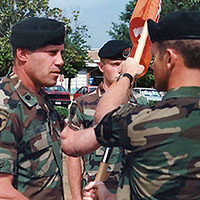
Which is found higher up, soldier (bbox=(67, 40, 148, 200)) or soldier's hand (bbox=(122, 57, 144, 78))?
soldier's hand (bbox=(122, 57, 144, 78))

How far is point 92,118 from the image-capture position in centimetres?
402

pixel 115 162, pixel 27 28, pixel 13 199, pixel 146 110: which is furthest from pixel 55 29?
pixel 115 162

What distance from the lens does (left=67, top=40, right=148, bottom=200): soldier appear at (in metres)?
3.78

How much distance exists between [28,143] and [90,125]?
1539mm

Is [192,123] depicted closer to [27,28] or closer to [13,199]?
[13,199]

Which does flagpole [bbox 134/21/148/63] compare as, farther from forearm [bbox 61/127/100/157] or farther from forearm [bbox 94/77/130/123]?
forearm [bbox 61/127/100/157]

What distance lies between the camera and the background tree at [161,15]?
1303 inches

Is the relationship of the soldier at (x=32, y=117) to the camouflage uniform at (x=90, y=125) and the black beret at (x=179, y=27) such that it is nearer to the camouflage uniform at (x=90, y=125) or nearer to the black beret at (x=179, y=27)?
the black beret at (x=179, y=27)

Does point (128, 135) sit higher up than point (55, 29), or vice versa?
point (55, 29)

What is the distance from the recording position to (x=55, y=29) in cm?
279

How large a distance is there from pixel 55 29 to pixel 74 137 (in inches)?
28.7

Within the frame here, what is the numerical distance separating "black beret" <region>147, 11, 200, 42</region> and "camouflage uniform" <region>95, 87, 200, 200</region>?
0.92ft

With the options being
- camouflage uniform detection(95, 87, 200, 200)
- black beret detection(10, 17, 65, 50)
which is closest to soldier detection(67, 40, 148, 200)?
black beret detection(10, 17, 65, 50)

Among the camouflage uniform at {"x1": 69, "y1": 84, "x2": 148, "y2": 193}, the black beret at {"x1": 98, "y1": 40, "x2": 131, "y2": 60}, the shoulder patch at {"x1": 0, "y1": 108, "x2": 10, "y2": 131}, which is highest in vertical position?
the shoulder patch at {"x1": 0, "y1": 108, "x2": 10, "y2": 131}
